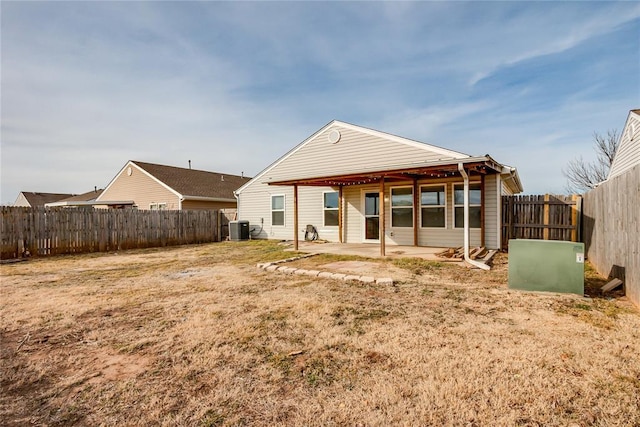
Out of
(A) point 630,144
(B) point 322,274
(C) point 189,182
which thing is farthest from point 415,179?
(C) point 189,182

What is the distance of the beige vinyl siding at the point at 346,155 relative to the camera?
10.9m

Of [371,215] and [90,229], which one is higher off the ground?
[371,215]

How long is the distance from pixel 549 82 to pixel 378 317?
1355 centimetres

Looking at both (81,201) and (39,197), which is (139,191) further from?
(39,197)

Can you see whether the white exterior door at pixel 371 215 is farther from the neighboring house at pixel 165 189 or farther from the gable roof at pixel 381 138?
the neighboring house at pixel 165 189

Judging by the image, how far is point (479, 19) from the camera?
8.71 m

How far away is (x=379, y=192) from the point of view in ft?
35.9

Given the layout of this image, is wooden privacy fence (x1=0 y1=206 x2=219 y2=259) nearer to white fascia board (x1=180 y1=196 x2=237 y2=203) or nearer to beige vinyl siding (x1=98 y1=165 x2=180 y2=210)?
white fascia board (x1=180 y1=196 x2=237 y2=203)

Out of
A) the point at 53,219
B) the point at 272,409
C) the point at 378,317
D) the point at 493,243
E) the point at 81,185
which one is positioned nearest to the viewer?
the point at 272,409

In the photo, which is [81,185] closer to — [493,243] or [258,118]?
[258,118]

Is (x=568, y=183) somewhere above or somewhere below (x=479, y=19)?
below

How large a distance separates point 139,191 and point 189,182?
309 cm

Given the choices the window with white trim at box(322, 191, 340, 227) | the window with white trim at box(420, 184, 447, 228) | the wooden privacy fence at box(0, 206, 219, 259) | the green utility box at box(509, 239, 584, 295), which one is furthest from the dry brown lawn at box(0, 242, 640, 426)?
the window with white trim at box(322, 191, 340, 227)

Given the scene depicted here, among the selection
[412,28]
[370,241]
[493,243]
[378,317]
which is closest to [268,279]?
[378,317]
